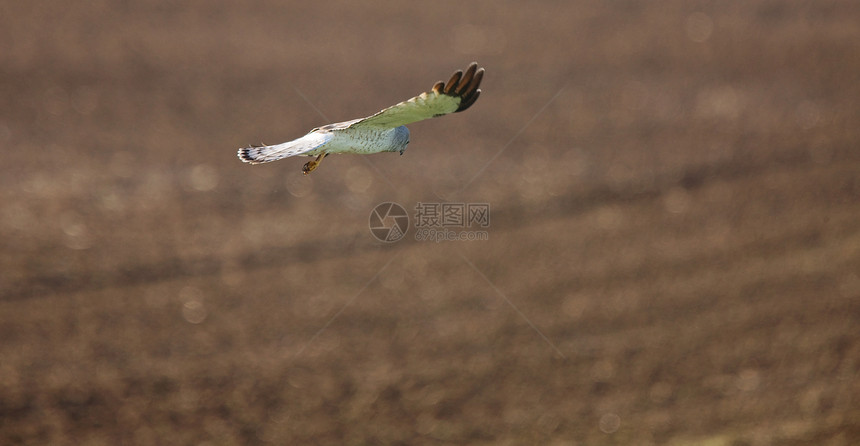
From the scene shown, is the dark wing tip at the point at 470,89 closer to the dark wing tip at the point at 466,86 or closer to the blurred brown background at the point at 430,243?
the dark wing tip at the point at 466,86

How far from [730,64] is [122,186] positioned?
1460 cm

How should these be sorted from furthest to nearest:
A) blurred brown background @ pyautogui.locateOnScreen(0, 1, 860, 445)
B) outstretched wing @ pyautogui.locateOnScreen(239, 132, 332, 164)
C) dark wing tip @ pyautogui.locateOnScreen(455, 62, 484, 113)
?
blurred brown background @ pyautogui.locateOnScreen(0, 1, 860, 445) < dark wing tip @ pyautogui.locateOnScreen(455, 62, 484, 113) < outstretched wing @ pyautogui.locateOnScreen(239, 132, 332, 164)

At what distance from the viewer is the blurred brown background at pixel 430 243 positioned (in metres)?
11.9

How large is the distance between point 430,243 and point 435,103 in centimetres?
1211

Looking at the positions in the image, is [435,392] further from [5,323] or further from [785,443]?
[5,323]

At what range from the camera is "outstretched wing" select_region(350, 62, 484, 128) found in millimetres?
3234

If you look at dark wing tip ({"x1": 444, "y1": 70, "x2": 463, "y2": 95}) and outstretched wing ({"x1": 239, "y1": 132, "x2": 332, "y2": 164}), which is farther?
dark wing tip ({"x1": 444, "y1": 70, "x2": 463, "y2": 95})

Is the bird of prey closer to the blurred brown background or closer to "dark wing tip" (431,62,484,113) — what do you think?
"dark wing tip" (431,62,484,113)

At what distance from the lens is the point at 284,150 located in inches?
130

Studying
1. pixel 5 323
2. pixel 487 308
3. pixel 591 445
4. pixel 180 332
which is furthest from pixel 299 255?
pixel 591 445

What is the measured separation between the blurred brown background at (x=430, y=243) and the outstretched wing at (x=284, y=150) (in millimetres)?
8569

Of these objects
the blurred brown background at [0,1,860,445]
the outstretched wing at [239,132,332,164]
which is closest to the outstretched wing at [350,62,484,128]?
the outstretched wing at [239,132,332,164]

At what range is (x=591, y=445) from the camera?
11305 mm

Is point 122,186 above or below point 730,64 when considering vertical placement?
below
